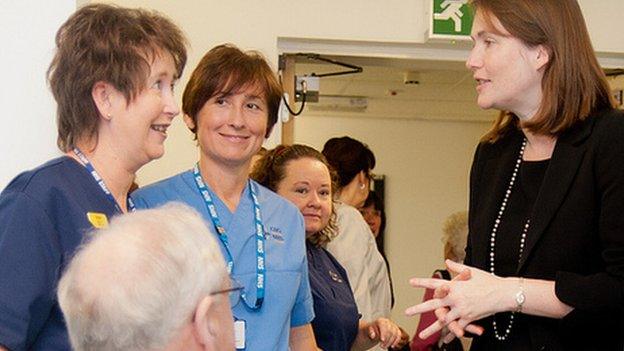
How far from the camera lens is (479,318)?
1.83 meters

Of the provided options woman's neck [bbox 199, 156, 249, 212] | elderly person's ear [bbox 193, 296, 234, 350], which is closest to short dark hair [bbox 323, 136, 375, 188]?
woman's neck [bbox 199, 156, 249, 212]

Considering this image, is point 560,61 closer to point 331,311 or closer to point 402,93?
point 331,311

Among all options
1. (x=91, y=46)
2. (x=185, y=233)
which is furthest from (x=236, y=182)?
(x=185, y=233)

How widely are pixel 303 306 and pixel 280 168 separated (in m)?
0.68

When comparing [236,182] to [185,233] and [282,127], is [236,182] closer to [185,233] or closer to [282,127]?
[185,233]

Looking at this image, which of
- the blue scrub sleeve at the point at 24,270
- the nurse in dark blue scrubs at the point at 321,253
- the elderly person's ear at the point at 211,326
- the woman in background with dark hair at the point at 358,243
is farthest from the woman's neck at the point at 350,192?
the elderly person's ear at the point at 211,326

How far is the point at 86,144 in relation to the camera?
1714 mm

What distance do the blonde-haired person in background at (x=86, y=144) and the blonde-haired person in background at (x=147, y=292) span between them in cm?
31

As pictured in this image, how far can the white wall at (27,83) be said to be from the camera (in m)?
2.10

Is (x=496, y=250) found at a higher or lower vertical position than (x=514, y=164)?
lower

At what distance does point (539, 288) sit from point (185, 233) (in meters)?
0.89

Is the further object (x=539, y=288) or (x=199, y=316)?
(x=539, y=288)

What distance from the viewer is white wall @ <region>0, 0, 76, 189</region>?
6.88 ft

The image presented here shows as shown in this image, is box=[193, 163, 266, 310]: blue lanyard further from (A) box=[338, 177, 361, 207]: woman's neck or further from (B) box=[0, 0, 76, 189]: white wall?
(A) box=[338, 177, 361, 207]: woman's neck
